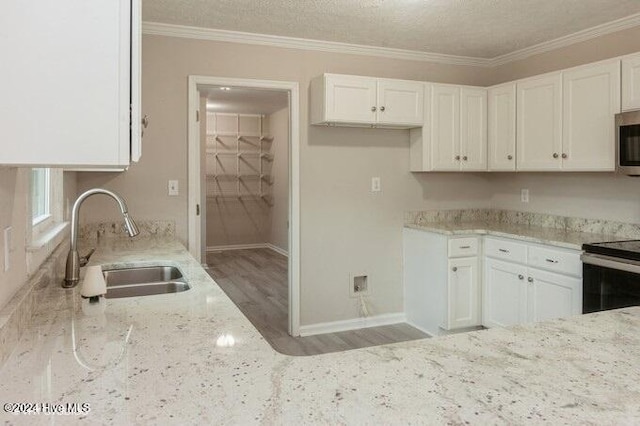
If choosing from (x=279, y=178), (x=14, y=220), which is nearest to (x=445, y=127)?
(x=14, y=220)

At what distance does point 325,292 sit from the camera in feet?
12.6

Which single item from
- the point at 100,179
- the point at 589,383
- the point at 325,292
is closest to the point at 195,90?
the point at 100,179

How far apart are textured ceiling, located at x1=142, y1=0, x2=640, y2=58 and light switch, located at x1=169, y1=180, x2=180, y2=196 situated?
1.09 m

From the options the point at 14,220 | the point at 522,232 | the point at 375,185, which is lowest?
the point at 522,232

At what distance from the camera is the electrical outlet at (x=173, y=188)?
11.1 ft

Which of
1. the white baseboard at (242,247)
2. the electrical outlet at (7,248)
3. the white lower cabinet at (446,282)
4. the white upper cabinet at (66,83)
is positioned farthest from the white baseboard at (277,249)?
the white upper cabinet at (66,83)

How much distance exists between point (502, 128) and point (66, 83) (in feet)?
11.6

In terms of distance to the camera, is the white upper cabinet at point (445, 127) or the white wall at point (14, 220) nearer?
the white wall at point (14, 220)

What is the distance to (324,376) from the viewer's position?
93 cm

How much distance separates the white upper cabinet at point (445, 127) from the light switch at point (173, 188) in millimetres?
2008

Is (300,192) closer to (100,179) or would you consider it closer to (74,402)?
(100,179)

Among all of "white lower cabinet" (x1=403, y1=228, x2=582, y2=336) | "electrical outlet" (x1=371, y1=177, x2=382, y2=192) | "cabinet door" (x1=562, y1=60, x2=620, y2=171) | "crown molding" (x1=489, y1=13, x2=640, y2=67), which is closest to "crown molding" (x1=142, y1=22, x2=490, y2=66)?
"crown molding" (x1=489, y1=13, x2=640, y2=67)

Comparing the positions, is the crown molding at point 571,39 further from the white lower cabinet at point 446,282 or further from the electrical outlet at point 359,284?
the electrical outlet at point 359,284

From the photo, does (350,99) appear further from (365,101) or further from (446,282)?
(446,282)
